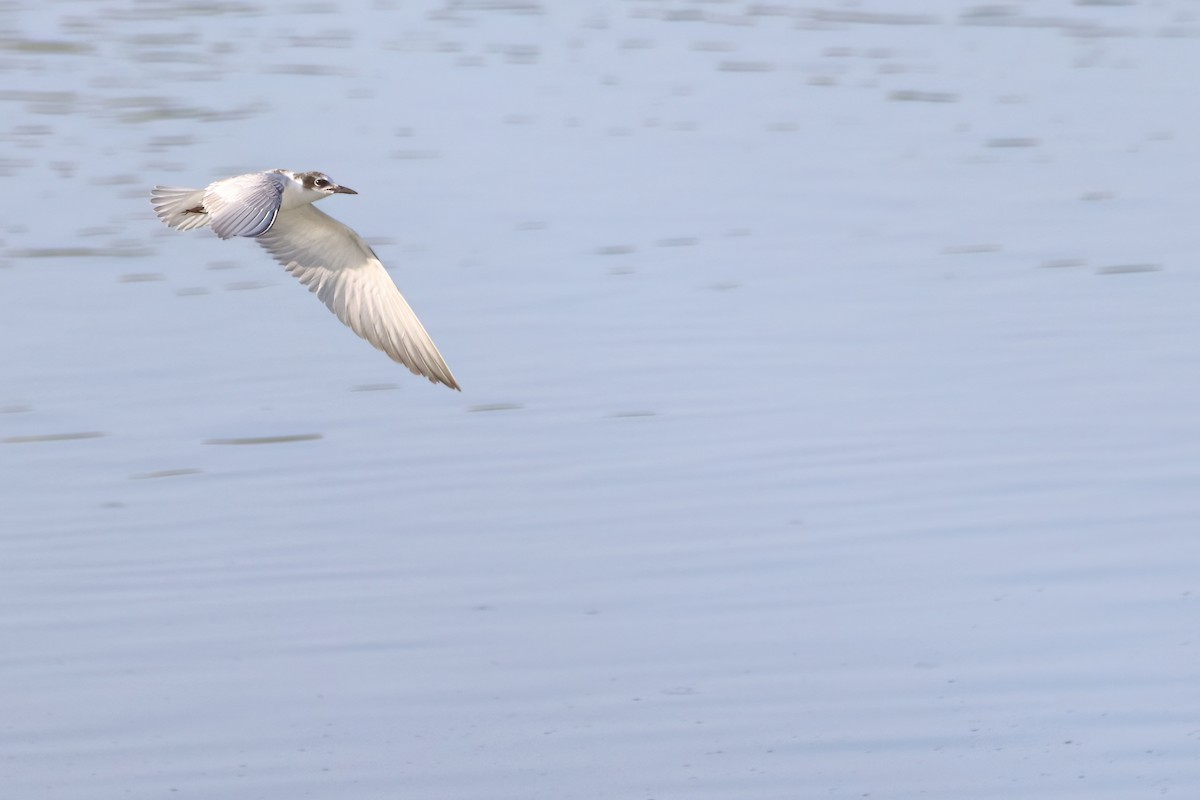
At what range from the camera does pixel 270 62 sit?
19359 millimetres

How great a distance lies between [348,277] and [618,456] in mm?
2159

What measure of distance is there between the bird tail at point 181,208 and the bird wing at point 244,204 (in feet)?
0.44

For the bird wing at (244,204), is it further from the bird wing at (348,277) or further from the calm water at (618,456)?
the calm water at (618,456)

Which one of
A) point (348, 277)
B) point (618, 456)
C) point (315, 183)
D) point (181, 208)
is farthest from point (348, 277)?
point (618, 456)

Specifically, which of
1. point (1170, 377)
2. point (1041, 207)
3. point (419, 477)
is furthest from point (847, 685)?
point (1041, 207)

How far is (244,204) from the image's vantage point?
7727 millimetres

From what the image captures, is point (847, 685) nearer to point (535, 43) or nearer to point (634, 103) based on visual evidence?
point (634, 103)

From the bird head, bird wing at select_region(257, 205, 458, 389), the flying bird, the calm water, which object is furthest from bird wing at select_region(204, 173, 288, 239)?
the calm water

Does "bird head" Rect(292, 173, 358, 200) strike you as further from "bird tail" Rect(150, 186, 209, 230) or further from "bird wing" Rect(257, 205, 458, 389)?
"bird wing" Rect(257, 205, 458, 389)

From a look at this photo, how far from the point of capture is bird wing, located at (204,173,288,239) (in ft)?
24.3

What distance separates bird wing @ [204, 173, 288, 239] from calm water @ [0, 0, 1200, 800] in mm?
1943

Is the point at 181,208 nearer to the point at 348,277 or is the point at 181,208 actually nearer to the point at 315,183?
the point at 315,183

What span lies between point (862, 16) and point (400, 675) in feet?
47.5

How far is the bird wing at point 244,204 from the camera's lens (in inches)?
292
